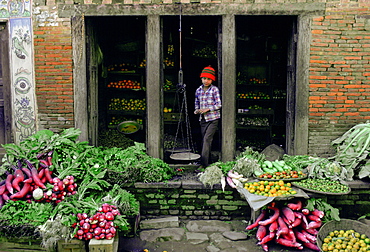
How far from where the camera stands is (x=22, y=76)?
7.56 m

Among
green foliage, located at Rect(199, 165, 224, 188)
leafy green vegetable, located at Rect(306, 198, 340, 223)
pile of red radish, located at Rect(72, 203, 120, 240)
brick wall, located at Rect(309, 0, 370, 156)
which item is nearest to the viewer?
pile of red radish, located at Rect(72, 203, 120, 240)

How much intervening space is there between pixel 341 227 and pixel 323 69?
344 cm

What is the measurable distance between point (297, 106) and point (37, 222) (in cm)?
545

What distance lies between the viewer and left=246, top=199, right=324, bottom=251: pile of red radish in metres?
5.39

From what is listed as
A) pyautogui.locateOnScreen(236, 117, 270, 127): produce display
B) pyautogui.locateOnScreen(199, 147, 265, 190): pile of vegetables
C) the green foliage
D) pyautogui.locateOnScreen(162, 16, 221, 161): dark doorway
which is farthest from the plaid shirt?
pyautogui.locateOnScreen(236, 117, 270, 127): produce display

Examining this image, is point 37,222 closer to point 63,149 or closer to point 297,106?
point 63,149

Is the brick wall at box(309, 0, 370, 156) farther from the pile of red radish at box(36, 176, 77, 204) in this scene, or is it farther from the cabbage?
the cabbage

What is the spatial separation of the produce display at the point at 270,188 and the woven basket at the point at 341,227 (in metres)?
0.68

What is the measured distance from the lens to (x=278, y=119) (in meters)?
10.8

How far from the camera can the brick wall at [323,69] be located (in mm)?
7297

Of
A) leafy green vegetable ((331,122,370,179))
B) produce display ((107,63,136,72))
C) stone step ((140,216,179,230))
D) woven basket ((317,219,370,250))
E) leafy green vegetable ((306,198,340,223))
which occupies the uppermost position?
produce display ((107,63,136,72))

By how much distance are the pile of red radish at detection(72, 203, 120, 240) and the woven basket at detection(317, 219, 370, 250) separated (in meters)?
2.97

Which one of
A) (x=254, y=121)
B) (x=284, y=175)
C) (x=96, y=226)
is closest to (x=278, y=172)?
(x=284, y=175)

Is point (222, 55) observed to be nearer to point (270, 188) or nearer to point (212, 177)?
point (212, 177)
